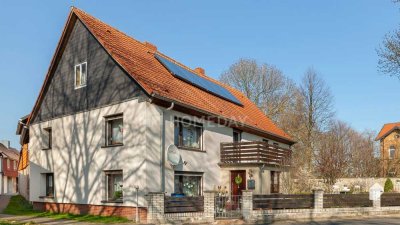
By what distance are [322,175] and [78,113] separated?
1521cm

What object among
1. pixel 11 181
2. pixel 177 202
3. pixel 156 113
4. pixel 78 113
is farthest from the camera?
pixel 11 181

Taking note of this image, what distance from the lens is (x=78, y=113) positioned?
20.1 m

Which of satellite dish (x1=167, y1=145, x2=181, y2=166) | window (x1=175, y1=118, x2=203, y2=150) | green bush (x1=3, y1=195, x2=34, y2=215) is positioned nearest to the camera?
satellite dish (x1=167, y1=145, x2=181, y2=166)

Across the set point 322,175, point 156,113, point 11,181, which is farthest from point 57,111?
point 11,181

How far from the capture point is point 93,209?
60.5ft

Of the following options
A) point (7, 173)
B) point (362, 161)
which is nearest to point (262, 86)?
point (362, 161)

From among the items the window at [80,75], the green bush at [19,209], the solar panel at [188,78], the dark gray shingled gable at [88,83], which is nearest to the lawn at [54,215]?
the green bush at [19,209]

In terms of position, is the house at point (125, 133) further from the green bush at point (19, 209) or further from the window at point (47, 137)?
the green bush at point (19, 209)

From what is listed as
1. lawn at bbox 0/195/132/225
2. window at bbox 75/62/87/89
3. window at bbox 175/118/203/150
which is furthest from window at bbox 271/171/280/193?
window at bbox 75/62/87/89

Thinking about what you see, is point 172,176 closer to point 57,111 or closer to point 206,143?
point 206,143

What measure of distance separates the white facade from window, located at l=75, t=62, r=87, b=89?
5.25 ft

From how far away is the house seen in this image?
678 inches

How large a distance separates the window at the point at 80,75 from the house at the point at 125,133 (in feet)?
0.27

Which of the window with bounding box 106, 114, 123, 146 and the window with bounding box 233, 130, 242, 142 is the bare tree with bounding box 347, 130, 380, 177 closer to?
the window with bounding box 233, 130, 242, 142
